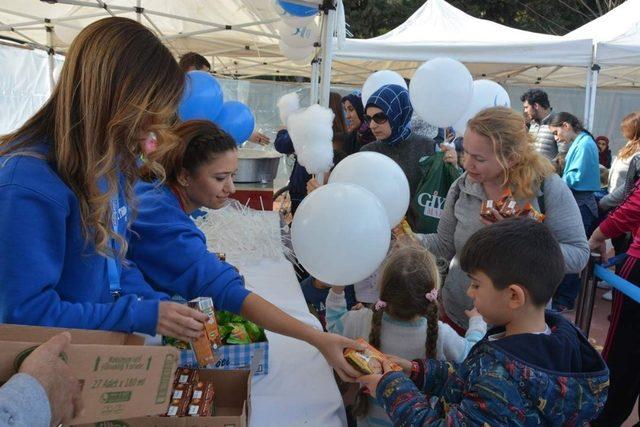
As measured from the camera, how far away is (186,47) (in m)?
7.98

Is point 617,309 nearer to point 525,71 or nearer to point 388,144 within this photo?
point 388,144

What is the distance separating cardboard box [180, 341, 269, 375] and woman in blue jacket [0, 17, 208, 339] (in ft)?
0.95

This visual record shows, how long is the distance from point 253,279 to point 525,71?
9915 mm

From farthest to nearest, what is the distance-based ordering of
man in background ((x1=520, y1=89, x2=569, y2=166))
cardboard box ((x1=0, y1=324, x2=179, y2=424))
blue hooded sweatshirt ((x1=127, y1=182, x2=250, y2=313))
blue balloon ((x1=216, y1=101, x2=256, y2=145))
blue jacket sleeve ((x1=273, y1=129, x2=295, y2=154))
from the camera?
1. man in background ((x1=520, y1=89, x2=569, y2=166))
2. blue jacket sleeve ((x1=273, y1=129, x2=295, y2=154))
3. blue balloon ((x1=216, y1=101, x2=256, y2=145))
4. blue hooded sweatshirt ((x1=127, y1=182, x2=250, y2=313))
5. cardboard box ((x1=0, y1=324, x2=179, y2=424))

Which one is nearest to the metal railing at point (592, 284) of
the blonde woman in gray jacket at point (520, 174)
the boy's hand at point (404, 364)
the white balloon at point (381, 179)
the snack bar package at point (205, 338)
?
the blonde woman in gray jacket at point (520, 174)

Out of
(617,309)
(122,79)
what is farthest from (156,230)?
(617,309)

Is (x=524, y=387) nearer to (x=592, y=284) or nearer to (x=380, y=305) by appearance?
(x=380, y=305)

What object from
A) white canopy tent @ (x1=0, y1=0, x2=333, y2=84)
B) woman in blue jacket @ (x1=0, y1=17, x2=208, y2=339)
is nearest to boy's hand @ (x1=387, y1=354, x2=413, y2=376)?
woman in blue jacket @ (x1=0, y1=17, x2=208, y2=339)

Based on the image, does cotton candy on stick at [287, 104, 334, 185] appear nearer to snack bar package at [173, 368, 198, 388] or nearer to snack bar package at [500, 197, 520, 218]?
snack bar package at [500, 197, 520, 218]

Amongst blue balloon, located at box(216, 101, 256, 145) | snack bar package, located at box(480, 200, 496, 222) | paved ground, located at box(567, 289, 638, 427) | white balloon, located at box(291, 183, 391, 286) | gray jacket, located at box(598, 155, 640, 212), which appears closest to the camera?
white balloon, located at box(291, 183, 391, 286)

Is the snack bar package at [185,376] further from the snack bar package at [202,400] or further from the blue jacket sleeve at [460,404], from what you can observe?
the blue jacket sleeve at [460,404]

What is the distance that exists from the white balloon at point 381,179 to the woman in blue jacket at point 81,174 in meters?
1.28

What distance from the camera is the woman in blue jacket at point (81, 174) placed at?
1.00 m

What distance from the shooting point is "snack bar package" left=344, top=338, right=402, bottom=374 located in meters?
1.35
